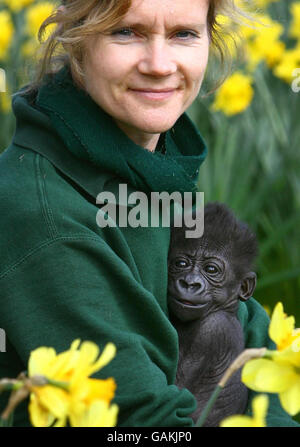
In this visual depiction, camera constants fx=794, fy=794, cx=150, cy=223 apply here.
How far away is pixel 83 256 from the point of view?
59.4 inches

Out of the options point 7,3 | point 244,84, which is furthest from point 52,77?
point 7,3

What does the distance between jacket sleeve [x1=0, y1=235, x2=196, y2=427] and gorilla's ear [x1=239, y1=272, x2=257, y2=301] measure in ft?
1.31

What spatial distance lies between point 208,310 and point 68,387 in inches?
36.6

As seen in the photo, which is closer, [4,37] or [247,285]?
[247,285]

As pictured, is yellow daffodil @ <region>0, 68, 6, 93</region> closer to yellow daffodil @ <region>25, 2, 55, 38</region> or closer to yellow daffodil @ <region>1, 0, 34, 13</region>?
yellow daffodil @ <region>25, 2, 55, 38</region>

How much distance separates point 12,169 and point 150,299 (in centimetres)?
39

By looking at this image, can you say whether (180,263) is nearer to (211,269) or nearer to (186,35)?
(211,269)

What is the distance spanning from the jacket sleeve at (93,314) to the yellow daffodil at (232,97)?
2.75m

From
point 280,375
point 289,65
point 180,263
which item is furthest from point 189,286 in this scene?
point 289,65

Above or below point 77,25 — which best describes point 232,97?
above

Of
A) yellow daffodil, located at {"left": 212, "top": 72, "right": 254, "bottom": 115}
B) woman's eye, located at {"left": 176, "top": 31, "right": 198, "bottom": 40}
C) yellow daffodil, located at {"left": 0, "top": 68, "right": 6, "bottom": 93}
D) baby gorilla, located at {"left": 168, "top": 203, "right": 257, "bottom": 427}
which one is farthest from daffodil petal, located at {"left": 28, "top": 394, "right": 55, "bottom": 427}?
yellow daffodil, located at {"left": 212, "top": 72, "right": 254, "bottom": 115}

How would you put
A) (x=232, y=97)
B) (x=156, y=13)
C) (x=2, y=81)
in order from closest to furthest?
(x=156, y=13), (x=2, y=81), (x=232, y=97)

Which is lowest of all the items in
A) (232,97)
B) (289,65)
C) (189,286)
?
(189,286)

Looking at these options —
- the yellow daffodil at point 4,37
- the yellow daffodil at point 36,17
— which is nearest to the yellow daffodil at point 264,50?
the yellow daffodil at point 36,17
